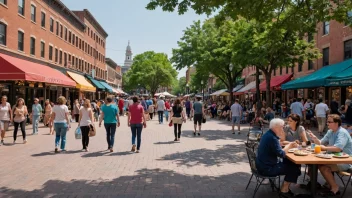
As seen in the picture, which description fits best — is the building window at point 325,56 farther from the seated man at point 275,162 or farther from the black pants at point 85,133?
the seated man at point 275,162

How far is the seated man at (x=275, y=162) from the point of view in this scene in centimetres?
536

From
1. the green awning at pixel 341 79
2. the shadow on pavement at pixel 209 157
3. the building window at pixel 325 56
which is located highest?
the building window at pixel 325 56

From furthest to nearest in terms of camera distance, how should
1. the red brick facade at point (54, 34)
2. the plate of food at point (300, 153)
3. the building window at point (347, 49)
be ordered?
1. the red brick facade at point (54, 34)
2. the building window at point (347, 49)
3. the plate of food at point (300, 153)

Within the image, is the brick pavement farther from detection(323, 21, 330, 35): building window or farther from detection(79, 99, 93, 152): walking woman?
detection(323, 21, 330, 35): building window

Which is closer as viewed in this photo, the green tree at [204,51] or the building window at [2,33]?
the building window at [2,33]

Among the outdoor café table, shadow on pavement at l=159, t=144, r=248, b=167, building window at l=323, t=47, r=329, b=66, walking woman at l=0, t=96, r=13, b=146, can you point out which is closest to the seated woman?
the outdoor café table

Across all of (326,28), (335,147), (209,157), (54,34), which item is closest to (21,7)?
(54,34)

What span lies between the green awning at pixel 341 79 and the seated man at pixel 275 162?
11155 mm

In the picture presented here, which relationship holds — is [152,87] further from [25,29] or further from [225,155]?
Answer: [225,155]

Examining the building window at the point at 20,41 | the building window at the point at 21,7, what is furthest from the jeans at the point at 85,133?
the building window at the point at 21,7

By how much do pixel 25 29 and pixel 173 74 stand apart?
4931 centimetres

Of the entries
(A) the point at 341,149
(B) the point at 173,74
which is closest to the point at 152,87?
(B) the point at 173,74

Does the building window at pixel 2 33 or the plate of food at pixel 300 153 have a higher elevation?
the building window at pixel 2 33

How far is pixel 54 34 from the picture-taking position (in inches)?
1160
